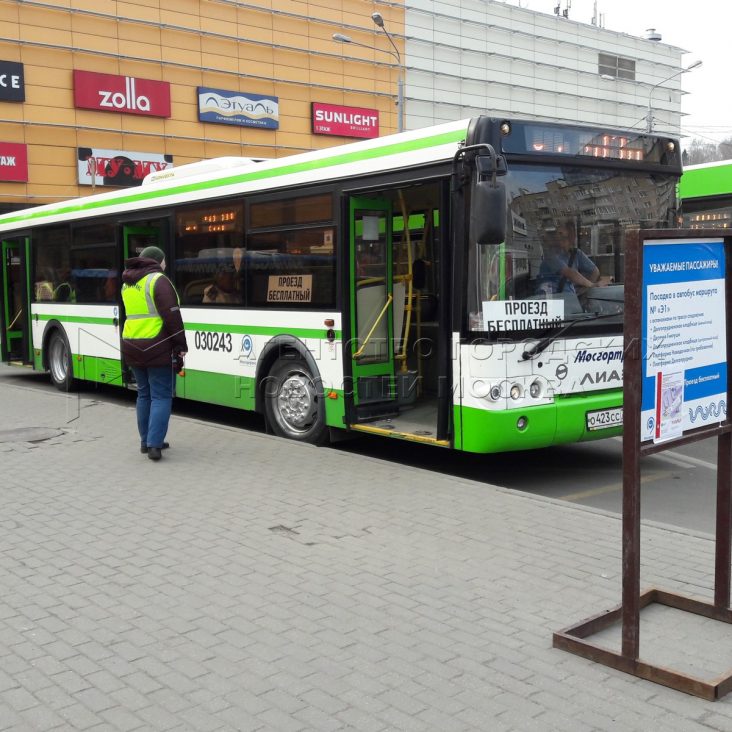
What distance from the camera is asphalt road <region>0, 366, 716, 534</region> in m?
7.14

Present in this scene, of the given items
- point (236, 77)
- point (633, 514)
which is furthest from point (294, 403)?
point (236, 77)

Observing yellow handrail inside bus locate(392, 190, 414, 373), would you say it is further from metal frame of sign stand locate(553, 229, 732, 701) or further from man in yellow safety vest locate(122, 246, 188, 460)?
metal frame of sign stand locate(553, 229, 732, 701)

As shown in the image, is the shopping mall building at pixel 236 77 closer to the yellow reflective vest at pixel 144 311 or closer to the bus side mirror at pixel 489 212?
the yellow reflective vest at pixel 144 311

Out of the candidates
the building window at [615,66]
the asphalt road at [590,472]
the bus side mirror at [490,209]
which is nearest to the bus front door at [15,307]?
the asphalt road at [590,472]

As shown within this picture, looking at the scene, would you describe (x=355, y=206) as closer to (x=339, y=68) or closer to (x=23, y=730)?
(x=23, y=730)

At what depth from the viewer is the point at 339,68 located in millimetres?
41094

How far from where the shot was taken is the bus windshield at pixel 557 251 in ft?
23.5

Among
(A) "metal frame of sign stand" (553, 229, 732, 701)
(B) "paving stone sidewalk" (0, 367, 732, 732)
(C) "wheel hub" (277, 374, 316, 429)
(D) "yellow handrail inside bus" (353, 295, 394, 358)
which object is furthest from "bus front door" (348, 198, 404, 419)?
(A) "metal frame of sign stand" (553, 229, 732, 701)

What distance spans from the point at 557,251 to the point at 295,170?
10.0 ft

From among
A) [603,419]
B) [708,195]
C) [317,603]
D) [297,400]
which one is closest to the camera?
[317,603]

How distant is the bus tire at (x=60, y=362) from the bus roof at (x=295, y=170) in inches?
80.8

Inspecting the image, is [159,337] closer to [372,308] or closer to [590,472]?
[372,308]

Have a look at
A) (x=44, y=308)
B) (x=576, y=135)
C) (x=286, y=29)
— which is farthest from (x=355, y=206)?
Answer: (x=286, y=29)

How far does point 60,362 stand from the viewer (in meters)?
14.7
